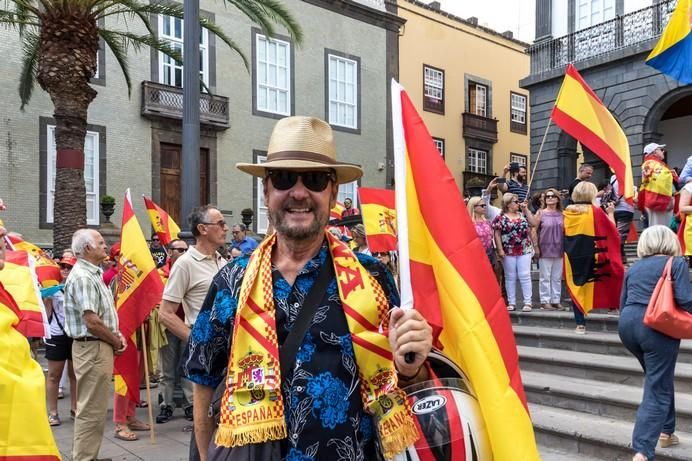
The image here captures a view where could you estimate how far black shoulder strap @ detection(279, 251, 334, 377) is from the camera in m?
2.15

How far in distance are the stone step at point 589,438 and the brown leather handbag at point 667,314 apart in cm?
102

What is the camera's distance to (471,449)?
7.17 ft

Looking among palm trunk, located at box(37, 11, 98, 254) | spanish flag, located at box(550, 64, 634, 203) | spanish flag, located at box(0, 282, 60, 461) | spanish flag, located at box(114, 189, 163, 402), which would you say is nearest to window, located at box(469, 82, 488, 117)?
palm trunk, located at box(37, 11, 98, 254)

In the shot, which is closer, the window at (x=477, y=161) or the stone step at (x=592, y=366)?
the stone step at (x=592, y=366)

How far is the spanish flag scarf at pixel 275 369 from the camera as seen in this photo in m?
2.10

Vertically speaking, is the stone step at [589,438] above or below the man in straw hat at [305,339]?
below

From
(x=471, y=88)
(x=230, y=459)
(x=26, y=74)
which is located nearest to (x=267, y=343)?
(x=230, y=459)

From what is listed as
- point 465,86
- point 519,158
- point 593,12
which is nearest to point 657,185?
point 593,12

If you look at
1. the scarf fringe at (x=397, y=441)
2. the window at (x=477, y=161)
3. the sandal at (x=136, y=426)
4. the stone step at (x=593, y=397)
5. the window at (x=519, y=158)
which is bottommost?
the sandal at (x=136, y=426)

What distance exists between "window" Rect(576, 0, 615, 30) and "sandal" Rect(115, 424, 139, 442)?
762 inches

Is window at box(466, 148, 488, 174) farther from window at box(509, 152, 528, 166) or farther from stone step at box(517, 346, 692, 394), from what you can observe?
stone step at box(517, 346, 692, 394)

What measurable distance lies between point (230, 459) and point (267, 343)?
0.40m

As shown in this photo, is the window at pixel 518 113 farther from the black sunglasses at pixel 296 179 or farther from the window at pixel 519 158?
the black sunglasses at pixel 296 179

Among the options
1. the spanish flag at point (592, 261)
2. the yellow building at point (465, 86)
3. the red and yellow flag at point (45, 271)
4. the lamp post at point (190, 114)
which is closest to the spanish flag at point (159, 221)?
the lamp post at point (190, 114)
